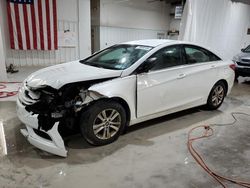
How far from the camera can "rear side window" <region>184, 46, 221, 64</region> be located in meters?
3.56

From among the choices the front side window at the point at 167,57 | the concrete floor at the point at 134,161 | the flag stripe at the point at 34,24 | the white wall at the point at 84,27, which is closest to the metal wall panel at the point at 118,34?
the white wall at the point at 84,27

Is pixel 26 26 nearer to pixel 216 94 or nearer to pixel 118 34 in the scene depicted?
pixel 118 34

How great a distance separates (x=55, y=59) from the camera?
8.98m

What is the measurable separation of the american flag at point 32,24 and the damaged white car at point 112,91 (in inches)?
218

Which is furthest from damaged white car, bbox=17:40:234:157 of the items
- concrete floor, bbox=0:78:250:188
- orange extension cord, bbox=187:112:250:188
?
orange extension cord, bbox=187:112:250:188

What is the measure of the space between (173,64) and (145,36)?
33.3ft

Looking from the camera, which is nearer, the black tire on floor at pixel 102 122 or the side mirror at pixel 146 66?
the black tire on floor at pixel 102 122

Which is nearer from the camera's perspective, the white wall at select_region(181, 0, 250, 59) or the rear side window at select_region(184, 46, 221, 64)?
the rear side window at select_region(184, 46, 221, 64)

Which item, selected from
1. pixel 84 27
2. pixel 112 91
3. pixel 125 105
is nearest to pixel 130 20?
pixel 84 27

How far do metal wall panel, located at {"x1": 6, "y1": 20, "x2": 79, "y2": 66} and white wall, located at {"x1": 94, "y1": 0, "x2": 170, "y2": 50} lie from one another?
8.62 feet

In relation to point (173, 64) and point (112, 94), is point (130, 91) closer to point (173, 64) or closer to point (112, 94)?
point (112, 94)

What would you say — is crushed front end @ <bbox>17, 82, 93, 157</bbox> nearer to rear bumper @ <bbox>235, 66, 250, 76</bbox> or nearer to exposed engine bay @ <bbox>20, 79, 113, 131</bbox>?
exposed engine bay @ <bbox>20, 79, 113, 131</bbox>

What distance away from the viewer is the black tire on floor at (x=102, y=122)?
254 centimetres

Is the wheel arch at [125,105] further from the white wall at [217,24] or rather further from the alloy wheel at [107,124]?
the white wall at [217,24]
